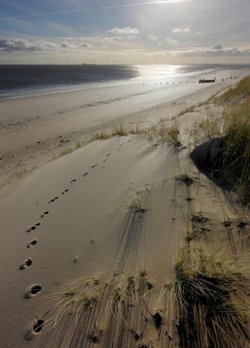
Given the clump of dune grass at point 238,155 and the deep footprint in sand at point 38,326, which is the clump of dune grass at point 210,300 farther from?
the clump of dune grass at point 238,155

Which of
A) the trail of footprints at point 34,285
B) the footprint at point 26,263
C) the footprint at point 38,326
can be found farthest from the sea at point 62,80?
the footprint at point 38,326

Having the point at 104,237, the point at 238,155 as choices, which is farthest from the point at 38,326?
the point at 238,155

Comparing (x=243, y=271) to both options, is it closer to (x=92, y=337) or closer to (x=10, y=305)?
(x=92, y=337)

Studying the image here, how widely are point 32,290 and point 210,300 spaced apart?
62.7 inches

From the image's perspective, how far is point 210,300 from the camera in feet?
6.82

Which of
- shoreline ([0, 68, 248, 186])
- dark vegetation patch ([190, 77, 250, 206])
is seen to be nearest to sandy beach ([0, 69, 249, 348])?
dark vegetation patch ([190, 77, 250, 206])

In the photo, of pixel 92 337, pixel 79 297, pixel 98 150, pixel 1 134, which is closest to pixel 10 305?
pixel 79 297

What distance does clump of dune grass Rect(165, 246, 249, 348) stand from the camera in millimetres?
1874

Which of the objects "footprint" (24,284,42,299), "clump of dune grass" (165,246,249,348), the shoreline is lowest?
the shoreline

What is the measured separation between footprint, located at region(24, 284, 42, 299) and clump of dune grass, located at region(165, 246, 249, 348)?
119 cm

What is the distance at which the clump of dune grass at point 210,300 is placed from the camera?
1.87 m

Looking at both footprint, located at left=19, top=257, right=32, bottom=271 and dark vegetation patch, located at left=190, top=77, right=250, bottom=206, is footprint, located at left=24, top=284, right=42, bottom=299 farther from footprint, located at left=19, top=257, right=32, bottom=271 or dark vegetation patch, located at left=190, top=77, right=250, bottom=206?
dark vegetation patch, located at left=190, top=77, right=250, bottom=206

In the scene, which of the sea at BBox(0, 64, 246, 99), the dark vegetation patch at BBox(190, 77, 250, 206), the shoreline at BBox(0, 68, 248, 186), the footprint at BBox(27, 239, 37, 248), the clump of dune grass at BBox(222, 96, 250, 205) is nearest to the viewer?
the footprint at BBox(27, 239, 37, 248)

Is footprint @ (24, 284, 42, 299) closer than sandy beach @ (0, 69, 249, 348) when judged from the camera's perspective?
No
